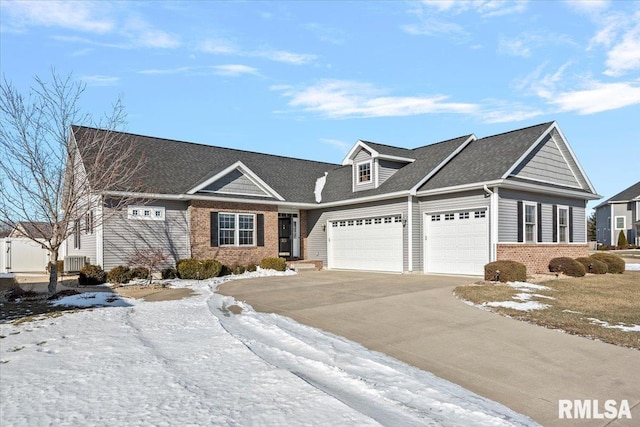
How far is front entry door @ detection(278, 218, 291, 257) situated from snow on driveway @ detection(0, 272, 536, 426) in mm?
15617

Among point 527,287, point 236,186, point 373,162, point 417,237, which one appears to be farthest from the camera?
point 373,162

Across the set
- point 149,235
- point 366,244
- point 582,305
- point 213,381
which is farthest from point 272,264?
point 213,381

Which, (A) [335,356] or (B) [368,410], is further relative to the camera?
(A) [335,356]

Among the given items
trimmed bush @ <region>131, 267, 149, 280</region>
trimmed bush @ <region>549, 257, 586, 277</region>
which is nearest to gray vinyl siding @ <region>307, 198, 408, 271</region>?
trimmed bush @ <region>549, 257, 586, 277</region>

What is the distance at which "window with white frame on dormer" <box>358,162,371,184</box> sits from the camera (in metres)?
21.6

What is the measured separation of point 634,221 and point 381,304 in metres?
47.7

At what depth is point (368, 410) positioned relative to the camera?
436cm

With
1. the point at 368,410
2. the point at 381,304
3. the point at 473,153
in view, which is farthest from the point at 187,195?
the point at 368,410

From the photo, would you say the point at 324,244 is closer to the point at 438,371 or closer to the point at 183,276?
the point at 183,276

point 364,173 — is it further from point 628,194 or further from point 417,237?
point 628,194

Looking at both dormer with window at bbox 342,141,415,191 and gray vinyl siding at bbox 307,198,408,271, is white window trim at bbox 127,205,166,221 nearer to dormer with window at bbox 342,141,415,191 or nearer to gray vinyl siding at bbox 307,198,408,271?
gray vinyl siding at bbox 307,198,408,271

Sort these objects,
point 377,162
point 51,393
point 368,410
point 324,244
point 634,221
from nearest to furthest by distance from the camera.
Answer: point 368,410 < point 51,393 < point 377,162 < point 324,244 < point 634,221

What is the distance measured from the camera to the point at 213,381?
203 inches

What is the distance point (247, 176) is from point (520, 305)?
13583 mm
